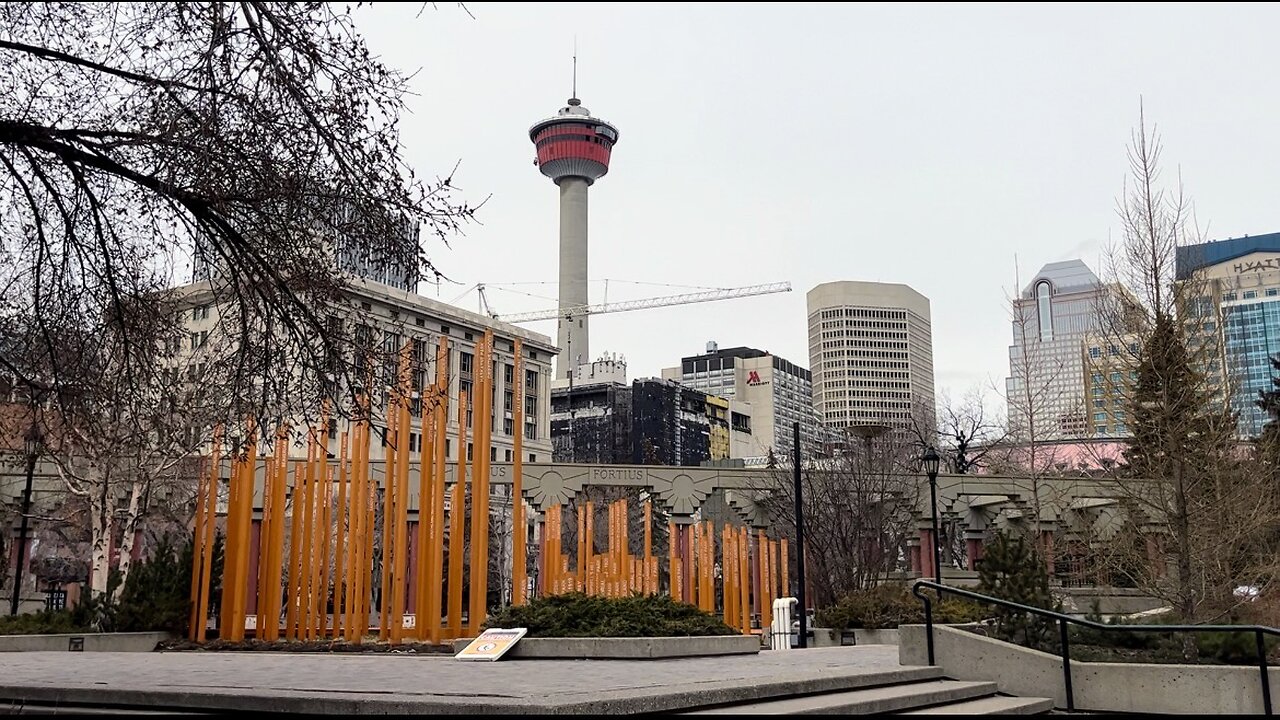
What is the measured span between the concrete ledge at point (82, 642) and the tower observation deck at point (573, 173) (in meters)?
144

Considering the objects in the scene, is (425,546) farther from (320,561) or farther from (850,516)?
(850,516)

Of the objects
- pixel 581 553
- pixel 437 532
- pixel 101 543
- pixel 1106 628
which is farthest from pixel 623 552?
pixel 1106 628

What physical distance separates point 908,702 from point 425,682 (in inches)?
183

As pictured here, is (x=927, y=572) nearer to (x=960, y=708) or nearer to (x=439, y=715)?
(x=960, y=708)

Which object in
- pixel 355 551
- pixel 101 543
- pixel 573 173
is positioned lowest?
pixel 355 551

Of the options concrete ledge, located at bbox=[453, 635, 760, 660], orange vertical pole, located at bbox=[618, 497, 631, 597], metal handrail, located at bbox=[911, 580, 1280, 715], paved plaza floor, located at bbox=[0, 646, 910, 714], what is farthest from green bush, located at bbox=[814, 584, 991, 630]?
metal handrail, located at bbox=[911, 580, 1280, 715]

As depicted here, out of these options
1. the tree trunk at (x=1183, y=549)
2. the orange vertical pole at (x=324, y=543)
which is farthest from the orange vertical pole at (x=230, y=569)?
the tree trunk at (x=1183, y=549)

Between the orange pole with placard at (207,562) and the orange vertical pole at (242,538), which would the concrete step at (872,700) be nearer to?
the orange vertical pole at (242,538)

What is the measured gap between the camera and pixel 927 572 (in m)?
35.4

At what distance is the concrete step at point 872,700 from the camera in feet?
29.2

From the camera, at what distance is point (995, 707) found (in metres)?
10.7

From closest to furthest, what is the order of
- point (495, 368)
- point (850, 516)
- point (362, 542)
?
point (362, 542), point (850, 516), point (495, 368)

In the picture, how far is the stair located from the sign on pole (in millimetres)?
5650

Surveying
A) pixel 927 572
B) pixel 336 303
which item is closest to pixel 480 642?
pixel 336 303
